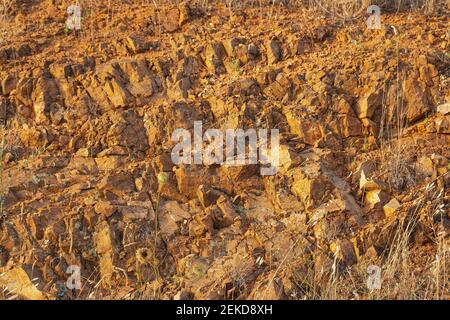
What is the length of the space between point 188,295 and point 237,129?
130 centimetres

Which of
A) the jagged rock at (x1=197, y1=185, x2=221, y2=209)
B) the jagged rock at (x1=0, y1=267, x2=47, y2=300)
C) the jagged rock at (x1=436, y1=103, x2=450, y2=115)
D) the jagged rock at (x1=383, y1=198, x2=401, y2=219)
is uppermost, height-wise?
the jagged rock at (x1=436, y1=103, x2=450, y2=115)

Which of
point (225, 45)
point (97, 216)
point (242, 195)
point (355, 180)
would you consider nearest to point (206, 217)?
point (242, 195)

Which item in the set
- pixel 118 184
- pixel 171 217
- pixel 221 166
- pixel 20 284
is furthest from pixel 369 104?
pixel 20 284

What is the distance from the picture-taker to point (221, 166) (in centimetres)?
435

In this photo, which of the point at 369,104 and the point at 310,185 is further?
the point at 369,104

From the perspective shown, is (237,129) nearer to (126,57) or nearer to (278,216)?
(278,216)

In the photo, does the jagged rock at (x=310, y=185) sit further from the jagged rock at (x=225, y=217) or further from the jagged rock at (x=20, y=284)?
the jagged rock at (x=20, y=284)

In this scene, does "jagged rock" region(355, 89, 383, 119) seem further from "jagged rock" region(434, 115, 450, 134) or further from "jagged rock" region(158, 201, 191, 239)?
"jagged rock" region(158, 201, 191, 239)

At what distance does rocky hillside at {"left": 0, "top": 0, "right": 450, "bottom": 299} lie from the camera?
3881 millimetres

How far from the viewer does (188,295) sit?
3746 mm

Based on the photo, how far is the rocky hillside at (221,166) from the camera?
12.7 feet

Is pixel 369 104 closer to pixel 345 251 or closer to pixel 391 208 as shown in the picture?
pixel 391 208

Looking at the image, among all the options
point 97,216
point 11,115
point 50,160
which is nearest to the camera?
point 97,216

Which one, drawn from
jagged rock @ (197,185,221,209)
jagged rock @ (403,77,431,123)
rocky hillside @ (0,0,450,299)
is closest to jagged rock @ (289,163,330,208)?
rocky hillside @ (0,0,450,299)
